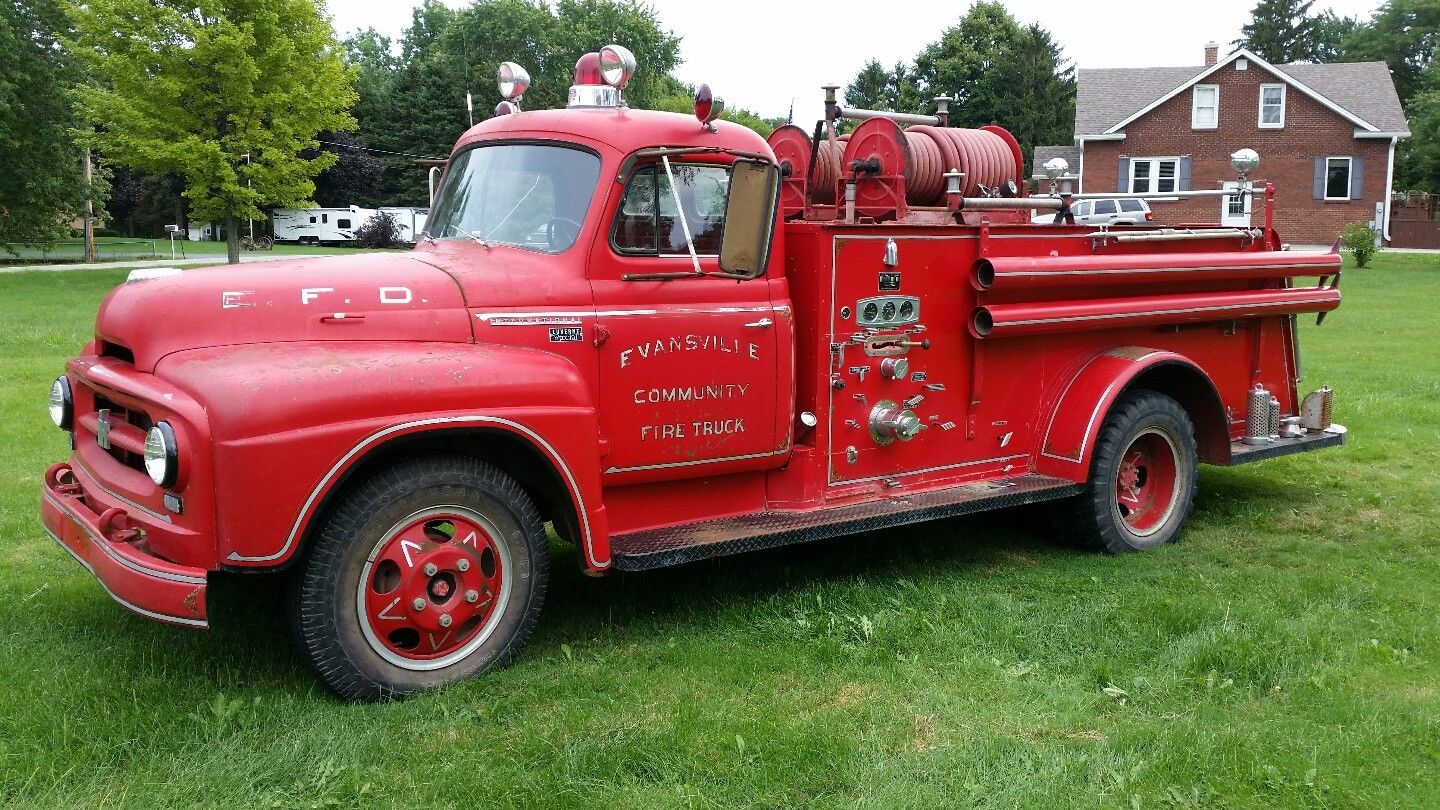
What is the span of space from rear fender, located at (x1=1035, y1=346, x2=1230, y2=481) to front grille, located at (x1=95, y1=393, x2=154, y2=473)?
4416mm

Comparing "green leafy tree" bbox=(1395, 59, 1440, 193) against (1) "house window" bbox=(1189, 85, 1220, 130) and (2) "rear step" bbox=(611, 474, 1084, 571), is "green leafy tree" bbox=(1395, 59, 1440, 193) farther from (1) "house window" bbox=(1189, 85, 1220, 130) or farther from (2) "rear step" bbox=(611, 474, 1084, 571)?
(2) "rear step" bbox=(611, 474, 1084, 571)

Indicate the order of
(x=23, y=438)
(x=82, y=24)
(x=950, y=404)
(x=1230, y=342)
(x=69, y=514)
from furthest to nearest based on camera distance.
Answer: (x=82, y=24) → (x=23, y=438) → (x=1230, y=342) → (x=950, y=404) → (x=69, y=514)

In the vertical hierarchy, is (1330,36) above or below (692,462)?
above

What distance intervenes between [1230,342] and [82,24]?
23.6m

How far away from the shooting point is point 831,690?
15.6 ft

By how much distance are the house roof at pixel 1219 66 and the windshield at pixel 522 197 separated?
38.9 m

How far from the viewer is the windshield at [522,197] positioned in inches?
204

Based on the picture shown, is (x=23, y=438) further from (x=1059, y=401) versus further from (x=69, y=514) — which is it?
(x=1059, y=401)

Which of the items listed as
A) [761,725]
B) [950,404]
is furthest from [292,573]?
[950,404]

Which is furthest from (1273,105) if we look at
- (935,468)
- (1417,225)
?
(935,468)

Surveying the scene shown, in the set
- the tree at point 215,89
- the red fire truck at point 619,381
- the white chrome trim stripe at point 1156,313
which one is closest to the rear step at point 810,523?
the red fire truck at point 619,381

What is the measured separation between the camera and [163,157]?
24.5m

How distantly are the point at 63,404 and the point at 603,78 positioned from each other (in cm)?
271

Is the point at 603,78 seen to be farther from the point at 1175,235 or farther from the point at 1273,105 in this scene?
the point at 1273,105
